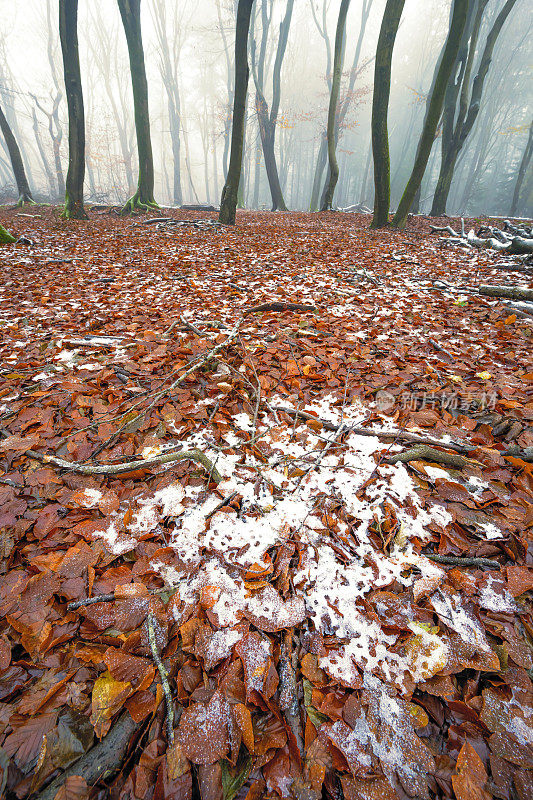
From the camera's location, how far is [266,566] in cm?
128

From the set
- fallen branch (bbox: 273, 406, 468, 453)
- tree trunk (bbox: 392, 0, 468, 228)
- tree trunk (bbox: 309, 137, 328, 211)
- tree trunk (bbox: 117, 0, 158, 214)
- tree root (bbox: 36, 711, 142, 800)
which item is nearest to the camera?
tree root (bbox: 36, 711, 142, 800)

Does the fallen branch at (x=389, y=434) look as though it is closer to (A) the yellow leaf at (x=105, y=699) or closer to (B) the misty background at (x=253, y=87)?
(A) the yellow leaf at (x=105, y=699)

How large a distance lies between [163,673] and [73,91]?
11230 mm

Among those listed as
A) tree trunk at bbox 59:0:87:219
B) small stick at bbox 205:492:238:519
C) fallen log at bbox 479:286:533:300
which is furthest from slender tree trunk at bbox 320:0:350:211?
small stick at bbox 205:492:238:519

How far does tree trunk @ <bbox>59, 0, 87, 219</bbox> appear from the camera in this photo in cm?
729

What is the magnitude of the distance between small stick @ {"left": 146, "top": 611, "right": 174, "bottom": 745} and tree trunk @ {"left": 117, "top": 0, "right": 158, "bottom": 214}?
11.6m

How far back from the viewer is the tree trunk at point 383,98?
660 centimetres

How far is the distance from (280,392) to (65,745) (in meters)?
1.86

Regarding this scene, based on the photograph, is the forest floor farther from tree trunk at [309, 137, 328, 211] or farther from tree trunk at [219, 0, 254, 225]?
tree trunk at [309, 137, 328, 211]

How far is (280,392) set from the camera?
231 centimetres

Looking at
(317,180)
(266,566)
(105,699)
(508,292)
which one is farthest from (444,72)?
(317,180)

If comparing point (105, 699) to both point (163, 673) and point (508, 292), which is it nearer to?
point (163, 673)

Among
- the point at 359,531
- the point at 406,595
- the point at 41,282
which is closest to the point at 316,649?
the point at 406,595

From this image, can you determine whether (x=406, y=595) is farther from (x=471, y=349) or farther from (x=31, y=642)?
(x=471, y=349)
